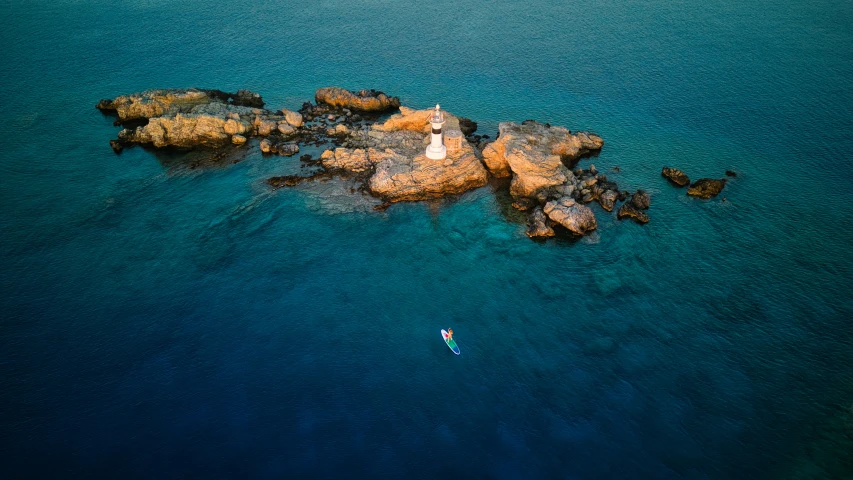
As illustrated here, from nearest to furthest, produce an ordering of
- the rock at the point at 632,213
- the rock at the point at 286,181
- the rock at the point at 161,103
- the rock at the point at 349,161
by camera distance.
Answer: the rock at the point at 632,213
the rock at the point at 286,181
the rock at the point at 349,161
the rock at the point at 161,103

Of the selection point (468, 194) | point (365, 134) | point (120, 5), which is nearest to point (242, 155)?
point (365, 134)

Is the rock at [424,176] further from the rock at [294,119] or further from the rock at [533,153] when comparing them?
the rock at [294,119]

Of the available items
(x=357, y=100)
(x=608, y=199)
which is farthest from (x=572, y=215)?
(x=357, y=100)

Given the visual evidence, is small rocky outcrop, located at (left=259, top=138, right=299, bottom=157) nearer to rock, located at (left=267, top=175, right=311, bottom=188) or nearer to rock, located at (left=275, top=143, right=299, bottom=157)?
rock, located at (left=275, top=143, right=299, bottom=157)

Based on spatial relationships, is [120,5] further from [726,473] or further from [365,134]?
[726,473]

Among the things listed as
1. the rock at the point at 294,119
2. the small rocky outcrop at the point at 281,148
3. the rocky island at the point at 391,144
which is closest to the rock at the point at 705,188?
the rocky island at the point at 391,144

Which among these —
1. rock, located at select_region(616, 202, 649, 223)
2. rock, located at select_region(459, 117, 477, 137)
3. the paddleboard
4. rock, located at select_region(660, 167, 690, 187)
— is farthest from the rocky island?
the paddleboard
